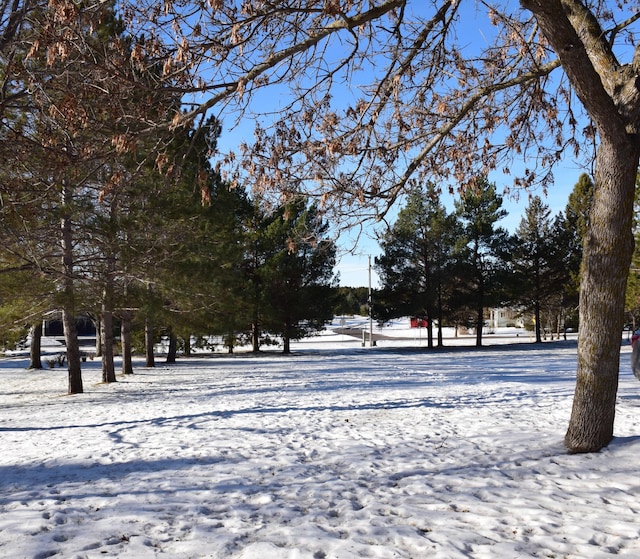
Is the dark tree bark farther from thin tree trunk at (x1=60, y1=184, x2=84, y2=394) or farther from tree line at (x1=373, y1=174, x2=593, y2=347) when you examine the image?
tree line at (x1=373, y1=174, x2=593, y2=347)

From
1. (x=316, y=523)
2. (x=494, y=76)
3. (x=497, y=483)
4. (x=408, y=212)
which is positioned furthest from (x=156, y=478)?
(x=408, y=212)

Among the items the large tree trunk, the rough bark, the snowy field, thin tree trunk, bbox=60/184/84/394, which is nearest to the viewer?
the snowy field

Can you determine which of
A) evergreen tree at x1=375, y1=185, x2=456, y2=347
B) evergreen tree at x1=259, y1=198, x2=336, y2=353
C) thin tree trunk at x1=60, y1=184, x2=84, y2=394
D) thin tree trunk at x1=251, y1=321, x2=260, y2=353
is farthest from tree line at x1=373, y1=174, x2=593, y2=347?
thin tree trunk at x1=60, y1=184, x2=84, y2=394

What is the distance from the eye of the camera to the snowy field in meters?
3.66

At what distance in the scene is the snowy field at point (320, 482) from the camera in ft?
12.0

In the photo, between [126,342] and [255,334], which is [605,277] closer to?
[126,342]

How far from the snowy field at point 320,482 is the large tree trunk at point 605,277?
69 centimetres

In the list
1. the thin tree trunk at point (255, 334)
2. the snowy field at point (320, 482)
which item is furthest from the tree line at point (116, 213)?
the snowy field at point (320, 482)

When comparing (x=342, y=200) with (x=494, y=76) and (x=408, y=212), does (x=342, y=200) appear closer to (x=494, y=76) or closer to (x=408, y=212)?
(x=494, y=76)

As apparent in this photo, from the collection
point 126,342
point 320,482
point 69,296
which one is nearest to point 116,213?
point 69,296

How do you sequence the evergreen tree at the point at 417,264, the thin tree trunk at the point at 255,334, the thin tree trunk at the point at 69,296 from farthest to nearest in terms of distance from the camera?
1. the evergreen tree at the point at 417,264
2. the thin tree trunk at the point at 255,334
3. the thin tree trunk at the point at 69,296

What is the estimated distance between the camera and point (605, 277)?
17.1 ft

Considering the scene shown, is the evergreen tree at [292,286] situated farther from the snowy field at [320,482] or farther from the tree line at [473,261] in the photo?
the snowy field at [320,482]

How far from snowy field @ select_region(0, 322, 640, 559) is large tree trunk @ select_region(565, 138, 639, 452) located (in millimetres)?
686
